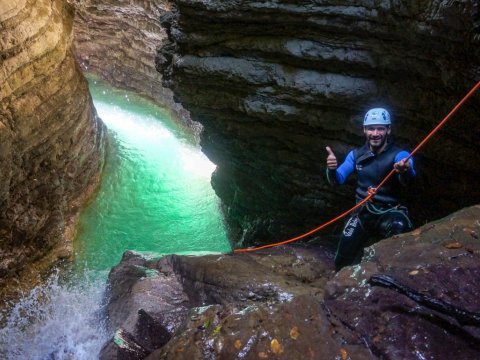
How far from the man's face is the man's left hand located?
1.51 ft

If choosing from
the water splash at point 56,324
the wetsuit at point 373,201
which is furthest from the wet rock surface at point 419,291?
the water splash at point 56,324

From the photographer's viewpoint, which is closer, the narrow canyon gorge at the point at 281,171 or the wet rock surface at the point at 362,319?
the wet rock surface at the point at 362,319

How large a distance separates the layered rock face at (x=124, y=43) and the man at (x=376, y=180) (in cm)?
947

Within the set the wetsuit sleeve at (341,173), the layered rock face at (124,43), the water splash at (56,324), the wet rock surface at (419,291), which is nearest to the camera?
the wet rock surface at (419,291)

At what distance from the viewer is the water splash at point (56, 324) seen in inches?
231

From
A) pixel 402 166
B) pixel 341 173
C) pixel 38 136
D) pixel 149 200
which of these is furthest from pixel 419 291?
pixel 149 200

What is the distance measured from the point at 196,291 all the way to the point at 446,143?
4133 millimetres

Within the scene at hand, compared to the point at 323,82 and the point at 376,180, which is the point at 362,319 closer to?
→ the point at 376,180

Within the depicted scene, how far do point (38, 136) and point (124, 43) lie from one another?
28.1 feet

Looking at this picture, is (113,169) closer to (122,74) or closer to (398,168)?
(122,74)

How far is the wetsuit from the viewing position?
4734 millimetres

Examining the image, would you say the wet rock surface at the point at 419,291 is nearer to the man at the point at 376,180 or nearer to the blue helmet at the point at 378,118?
the man at the point at 376,180

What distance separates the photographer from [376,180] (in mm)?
4926

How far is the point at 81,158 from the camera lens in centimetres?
930
